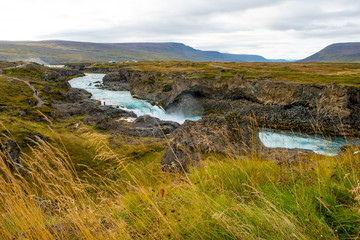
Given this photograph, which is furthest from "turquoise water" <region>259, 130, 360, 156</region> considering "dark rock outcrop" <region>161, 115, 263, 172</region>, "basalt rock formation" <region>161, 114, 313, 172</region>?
"dark rock outcrop" <region>161, 115, 263, 172</region>

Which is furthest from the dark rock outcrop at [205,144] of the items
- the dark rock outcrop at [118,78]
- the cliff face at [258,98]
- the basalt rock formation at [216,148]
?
the dark rock outcrop at [118,78]

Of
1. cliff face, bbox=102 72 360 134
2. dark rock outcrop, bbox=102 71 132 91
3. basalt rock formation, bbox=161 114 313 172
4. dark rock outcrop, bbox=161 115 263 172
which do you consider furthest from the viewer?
dark rock outcrop, bbox=102 71 132 91

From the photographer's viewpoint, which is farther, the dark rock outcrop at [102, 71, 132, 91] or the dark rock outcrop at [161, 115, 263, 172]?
the dark rock outcrop at [102, 71, 132, 91]

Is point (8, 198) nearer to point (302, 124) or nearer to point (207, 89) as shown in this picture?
point (302, 124)

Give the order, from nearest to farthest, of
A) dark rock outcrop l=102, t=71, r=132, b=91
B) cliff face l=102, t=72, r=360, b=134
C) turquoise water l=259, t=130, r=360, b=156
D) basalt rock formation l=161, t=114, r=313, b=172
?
turquoise water l=259, t=130, r=360, b=156 → basalt rock formation l=161, t=114, r=313, b=172 → cliff face l=102, t=72, r=360, b=134 → dark rock outcrop l=102, t=71, r=132, b=91

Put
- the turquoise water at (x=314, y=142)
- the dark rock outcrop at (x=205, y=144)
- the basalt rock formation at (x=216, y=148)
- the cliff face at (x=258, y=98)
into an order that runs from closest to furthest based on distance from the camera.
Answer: the turquoise water at (x=314, y=142), the basalt rock formation at (x=216, y=148), the dark rock outcrop at (x=205, y=144), the cliff face at (x=258, y=98)

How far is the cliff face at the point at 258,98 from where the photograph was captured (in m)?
46.1

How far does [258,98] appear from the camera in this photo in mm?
59312

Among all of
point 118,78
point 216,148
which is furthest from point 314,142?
point 118,78

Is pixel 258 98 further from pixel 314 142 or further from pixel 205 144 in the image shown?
pixel 205 144

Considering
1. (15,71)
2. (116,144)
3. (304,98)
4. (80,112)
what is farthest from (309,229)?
(15,71)

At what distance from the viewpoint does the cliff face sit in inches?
1813

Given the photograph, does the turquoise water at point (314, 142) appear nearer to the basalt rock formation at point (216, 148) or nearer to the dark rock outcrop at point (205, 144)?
the basalt rock formation at point (216, 148)

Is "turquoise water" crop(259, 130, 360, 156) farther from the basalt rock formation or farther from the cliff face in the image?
the cliff face
